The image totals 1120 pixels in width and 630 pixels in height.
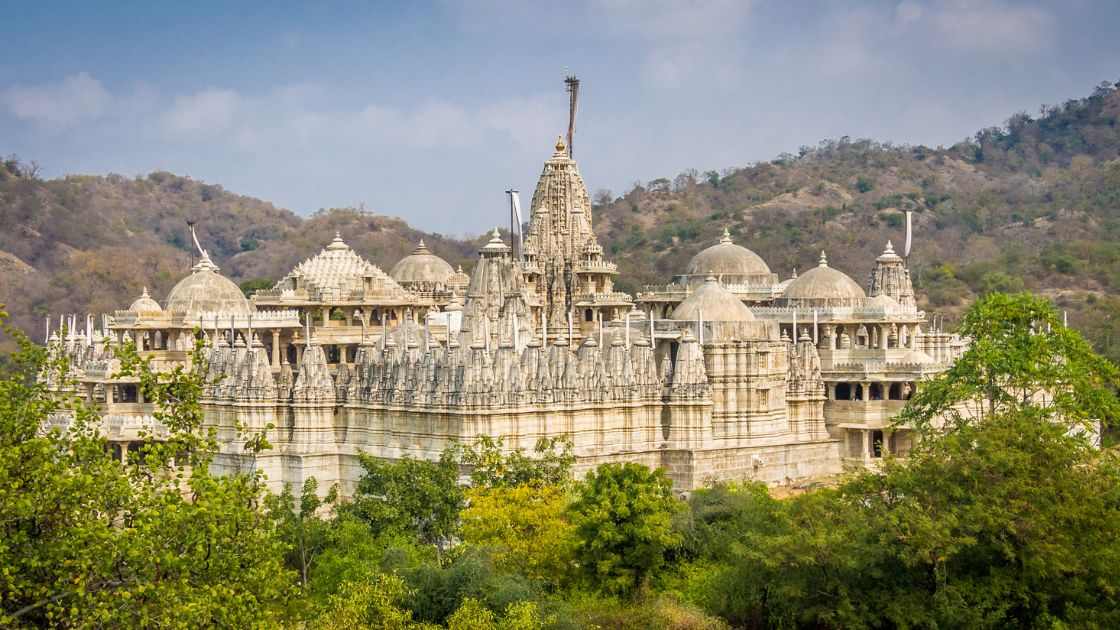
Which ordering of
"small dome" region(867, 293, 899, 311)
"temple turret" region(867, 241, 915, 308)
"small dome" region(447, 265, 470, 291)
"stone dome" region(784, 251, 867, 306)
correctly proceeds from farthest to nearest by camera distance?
"small dome" region(447, 265, 470, 291) → "temple turret" region(867, 241, 915, 308) → "stone dome" region(784, 251, 867, 306) → "small dome" region(867, 293, 899, 311)

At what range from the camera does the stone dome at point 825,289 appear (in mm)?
58250

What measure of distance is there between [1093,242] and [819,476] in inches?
2337

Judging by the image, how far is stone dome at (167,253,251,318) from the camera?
5522cm

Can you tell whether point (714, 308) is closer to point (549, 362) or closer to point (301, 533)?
point (549, 362)

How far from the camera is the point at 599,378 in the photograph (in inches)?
1791

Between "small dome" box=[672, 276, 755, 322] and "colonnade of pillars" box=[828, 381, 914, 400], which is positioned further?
"colonnade of pillars" box=[828, 381, 914, 400]

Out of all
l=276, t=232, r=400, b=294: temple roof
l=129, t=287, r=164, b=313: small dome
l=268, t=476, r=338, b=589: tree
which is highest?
l=276, t=232, r=400, b=294: temple roof

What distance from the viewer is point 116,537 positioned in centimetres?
2484

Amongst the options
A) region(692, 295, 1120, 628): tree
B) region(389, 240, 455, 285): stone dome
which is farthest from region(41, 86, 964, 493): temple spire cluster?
region(692, 295, 1120, 628): tree

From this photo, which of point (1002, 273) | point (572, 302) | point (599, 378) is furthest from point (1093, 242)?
point (599, 378)

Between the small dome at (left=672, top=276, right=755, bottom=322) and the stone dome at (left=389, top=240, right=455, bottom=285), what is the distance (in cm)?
1685

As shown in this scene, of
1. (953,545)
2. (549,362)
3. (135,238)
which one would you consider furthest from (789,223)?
(953,545)

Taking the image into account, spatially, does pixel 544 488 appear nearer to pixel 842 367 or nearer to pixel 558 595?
pixel 558 595

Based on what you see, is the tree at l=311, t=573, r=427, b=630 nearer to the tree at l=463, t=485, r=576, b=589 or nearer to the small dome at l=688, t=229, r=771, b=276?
the tree at l=463, t=485, r=576, b=589
